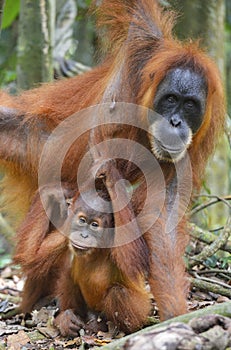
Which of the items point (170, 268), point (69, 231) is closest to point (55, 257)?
point (69, 231)

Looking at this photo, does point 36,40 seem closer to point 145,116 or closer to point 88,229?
point 145,116

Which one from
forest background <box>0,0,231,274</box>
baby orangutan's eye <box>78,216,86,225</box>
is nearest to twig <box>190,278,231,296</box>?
forest background <box>0,0,231,274</box>

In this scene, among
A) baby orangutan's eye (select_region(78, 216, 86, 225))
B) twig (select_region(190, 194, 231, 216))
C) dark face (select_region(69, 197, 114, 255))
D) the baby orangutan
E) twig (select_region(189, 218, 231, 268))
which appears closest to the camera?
the baby orangutan

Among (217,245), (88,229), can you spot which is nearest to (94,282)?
(88,229)

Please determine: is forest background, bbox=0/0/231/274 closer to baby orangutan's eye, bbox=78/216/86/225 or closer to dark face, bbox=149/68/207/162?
dark face, bbox=149/68/207/162

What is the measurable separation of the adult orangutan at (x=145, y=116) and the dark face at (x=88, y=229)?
17 cm

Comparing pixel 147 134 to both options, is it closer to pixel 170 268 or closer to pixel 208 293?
pixel 170 268

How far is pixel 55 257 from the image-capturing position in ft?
11.8

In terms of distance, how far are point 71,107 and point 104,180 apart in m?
0.65

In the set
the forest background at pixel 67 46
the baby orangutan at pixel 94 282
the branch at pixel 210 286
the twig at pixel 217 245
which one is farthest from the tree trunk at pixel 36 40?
the branch at pixel 210 286

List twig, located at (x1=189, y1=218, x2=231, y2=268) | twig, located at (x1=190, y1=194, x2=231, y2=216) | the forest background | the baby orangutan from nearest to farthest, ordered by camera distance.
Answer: the baby orangutan
twig, located at (x1=189, y1=218, x2=231, y2=268)
twig, located at (x1=190, y1=194, x2=231, y2=216)
the forest background

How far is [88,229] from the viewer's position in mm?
3416

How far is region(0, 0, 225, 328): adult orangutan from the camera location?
3211mm

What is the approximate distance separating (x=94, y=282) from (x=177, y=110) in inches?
38.6
